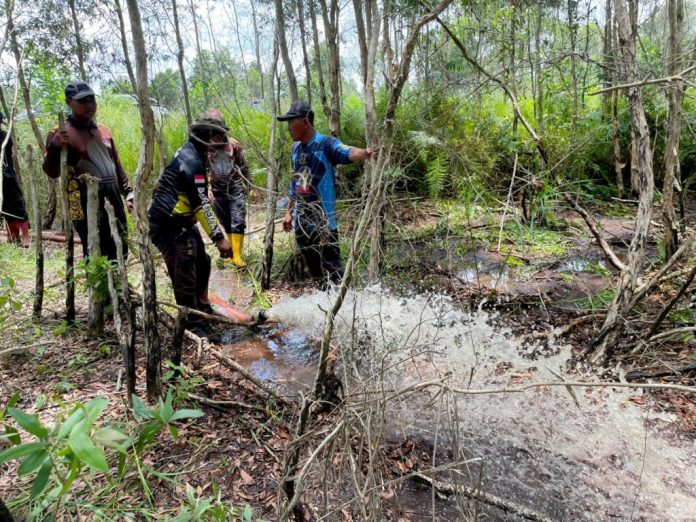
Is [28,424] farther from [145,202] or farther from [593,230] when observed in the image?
[593,230]

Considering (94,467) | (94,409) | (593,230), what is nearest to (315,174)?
(593,230)

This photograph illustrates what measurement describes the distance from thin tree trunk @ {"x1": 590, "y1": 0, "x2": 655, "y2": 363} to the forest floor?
0.50 feet

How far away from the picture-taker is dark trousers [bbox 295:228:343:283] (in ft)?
14.0

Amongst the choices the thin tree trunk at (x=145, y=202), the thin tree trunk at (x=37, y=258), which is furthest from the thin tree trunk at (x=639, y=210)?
the thin tree trunk at (x=37, y=258)

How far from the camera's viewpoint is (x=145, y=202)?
7.52 ft

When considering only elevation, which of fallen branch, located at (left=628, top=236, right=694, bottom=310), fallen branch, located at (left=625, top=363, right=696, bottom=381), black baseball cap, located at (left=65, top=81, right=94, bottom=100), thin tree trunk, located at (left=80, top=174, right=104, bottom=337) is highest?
black baseball cap, located at (left=65, top=81, right=94, bottom=100)

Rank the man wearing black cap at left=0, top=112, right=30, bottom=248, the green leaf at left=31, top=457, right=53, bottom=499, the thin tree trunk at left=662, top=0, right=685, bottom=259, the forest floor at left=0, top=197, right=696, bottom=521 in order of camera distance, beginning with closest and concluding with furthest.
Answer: the green leaf at left=31, top=457, right=53, bottom=499
the forest floor at left=0, top=197, right=696, bottom=521
the thin tree trunk at left=662, top=0, right=685, bottom=259
the man wearing black cap at left=0, top=112, right=30, bottom=248

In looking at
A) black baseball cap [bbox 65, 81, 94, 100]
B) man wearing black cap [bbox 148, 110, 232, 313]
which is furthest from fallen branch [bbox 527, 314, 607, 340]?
black baseball cap [bbox 65, 81, 94, 100]

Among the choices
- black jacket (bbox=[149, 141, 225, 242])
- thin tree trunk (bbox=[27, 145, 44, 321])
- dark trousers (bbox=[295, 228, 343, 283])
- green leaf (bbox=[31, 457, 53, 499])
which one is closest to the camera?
green leaf (bbox=[31, 457, 53, 499])

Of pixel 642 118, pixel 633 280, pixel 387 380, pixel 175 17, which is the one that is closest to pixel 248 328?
pixel 387 380

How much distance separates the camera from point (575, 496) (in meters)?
2.17

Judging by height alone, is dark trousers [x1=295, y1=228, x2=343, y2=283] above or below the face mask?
below

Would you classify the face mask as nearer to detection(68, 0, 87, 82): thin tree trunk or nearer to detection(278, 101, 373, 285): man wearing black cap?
detection(278, 101, 373, 285): man wearing black cap

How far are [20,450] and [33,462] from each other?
41 mm
